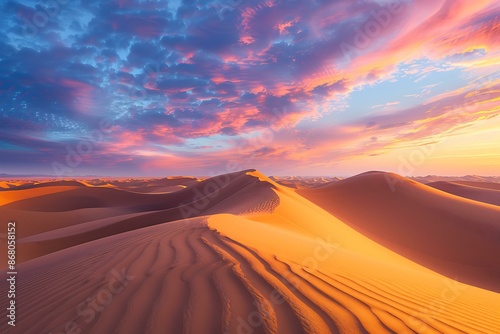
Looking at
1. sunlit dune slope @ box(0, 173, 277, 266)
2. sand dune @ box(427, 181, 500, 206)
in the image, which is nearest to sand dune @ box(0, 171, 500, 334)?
sunlit dune slope @ box(0, 173, 277, 266)

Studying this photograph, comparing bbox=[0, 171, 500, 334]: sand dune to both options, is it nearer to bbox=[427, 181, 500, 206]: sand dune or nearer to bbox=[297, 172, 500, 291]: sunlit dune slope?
bbox=[297, 172, 500, 291]: sunlit dune slope

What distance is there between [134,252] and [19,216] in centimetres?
1668

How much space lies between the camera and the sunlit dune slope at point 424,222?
35.3 feet

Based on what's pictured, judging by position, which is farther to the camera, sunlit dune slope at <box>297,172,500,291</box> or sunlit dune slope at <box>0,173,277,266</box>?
sunlit dune slope at <box>0,173,277,266</box>

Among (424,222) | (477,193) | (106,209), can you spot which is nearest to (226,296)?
(424,222)

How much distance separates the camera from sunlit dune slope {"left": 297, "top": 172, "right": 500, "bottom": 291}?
35.3ft

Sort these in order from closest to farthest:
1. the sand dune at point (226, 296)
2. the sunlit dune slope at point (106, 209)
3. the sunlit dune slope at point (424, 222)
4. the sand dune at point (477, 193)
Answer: the sand dune at point (226, 296) → the sunlit dune slope at point (424, 222) → the sunlit dune slope at point (106, 209) → the sand dune at point (477, 193)

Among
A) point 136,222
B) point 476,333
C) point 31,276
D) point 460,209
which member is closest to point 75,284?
point 31,276

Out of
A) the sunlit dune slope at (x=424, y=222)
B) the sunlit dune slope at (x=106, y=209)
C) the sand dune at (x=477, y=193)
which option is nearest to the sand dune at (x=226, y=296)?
the sunlit dune slope at (x=106, y=209)

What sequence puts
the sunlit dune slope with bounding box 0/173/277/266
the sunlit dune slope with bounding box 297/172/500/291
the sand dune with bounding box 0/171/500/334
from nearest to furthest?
the sand dune with bounding box 0/171/500/334 < the sunlit dune slope with bounding box 297/172/500/291 < the sunlit dune slope with bounding box 0/173/277/266

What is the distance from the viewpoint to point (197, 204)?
18.2 m

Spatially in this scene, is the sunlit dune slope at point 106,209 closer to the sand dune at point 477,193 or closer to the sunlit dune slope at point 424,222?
the sunlit dune slope at point 424,222

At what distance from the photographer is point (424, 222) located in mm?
14703

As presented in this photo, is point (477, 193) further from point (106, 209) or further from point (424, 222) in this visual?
point (106, 209)
